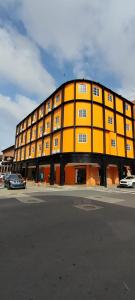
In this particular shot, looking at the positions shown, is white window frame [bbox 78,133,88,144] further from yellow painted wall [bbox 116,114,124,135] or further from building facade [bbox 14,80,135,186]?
yellow painted wall [bbox 116,114,124,135]

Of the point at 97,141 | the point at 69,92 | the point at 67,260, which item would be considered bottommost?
the point at 67,260

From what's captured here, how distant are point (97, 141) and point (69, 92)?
9.13m

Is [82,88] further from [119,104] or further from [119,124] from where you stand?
[119,124]

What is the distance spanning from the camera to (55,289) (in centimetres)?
306

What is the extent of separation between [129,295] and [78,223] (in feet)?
13.6

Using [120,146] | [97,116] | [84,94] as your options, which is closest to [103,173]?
[120,146]

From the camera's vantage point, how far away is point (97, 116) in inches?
1168

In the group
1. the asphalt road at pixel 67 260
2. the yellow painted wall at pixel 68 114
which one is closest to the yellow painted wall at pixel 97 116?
the yellow painted wall at pixel 68 114

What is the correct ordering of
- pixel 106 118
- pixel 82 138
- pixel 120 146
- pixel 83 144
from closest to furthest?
pixel 83 144, pixel 82 138, pixel 106 118, pixel 120 146

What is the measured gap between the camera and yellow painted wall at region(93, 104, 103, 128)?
29.3 m

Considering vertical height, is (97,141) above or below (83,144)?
above

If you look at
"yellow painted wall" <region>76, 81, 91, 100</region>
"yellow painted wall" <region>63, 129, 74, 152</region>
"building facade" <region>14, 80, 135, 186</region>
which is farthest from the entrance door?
"yellow painted wall" <region>76, 81, 91, 100</region>

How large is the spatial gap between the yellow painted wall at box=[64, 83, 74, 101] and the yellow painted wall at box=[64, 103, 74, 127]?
3.94ft

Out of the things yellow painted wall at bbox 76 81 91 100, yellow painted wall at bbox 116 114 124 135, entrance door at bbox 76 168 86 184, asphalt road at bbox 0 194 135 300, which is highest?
yellow painted wall at bbox 76 81 91 100
